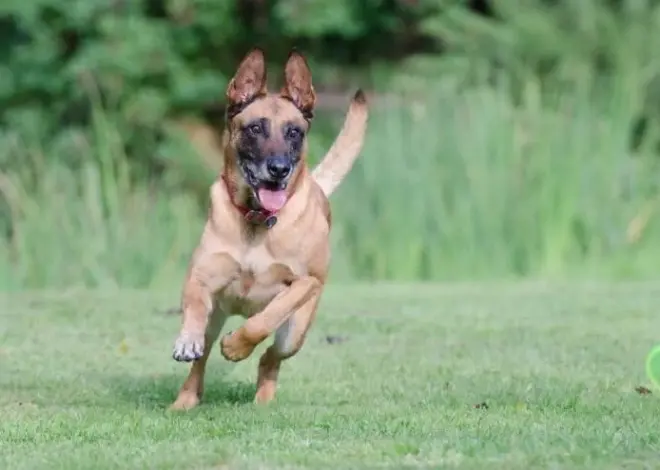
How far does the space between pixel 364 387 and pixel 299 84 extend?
4.30ft

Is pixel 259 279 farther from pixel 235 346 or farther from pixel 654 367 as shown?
pixel 654 367

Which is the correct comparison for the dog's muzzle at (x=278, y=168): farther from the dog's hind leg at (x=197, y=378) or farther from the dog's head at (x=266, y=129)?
the dog's hind leg at (x=197, y=378)

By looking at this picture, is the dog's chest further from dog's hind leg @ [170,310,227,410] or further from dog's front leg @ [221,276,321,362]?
dog's hind leg @ [170,310,227,410]

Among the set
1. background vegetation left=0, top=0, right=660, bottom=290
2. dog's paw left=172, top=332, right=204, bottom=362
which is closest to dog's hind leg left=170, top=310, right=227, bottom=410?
dog's paw left=172, top=332, right=204, bottom=362

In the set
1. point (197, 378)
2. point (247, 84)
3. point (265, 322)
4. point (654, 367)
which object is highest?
point (247, 84)

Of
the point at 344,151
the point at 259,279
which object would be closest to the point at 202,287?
the point at 259,279

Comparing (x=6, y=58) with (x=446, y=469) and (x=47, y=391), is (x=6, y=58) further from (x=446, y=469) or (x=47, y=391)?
(x=446, y=469)

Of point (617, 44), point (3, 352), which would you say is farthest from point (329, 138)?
point (3, 352)

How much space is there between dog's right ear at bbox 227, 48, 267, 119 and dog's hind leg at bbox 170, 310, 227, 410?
82 centimetres

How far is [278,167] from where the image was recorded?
584 cm

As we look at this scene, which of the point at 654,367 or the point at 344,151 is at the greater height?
the point at 344,151

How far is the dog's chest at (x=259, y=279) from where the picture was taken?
5891 mm

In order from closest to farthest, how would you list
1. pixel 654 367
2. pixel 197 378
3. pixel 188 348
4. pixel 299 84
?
pixel 188 348 → pixel 197 378 → pixel 299 84 → pixel 654 367

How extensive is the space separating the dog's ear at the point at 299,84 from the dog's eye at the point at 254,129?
266 mm
